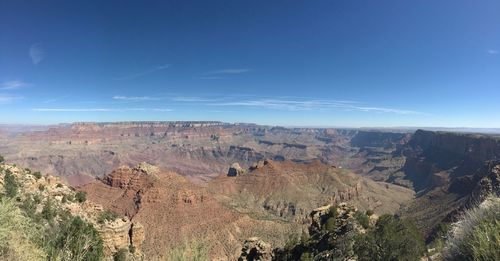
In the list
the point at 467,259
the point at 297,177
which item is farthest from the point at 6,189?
the point at 297,177

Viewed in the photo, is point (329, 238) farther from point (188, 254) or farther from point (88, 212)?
point (88, 212)

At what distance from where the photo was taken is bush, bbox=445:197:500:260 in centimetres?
959

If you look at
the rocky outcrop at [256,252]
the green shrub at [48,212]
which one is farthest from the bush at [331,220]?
the green shrub at [48,212]

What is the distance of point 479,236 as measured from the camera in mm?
9766

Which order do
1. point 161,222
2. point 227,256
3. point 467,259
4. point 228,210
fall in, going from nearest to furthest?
1. point 467,259
2. point 227,256
3. point 161,222
4. point 228,210

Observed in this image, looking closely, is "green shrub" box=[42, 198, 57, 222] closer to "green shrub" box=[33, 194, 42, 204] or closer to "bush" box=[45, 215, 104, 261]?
"green shrub" box=[33, 194, 42, 204]

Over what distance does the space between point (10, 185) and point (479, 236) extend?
32660mm

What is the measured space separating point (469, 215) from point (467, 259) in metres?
2.18

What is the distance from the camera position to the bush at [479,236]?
9594 mm

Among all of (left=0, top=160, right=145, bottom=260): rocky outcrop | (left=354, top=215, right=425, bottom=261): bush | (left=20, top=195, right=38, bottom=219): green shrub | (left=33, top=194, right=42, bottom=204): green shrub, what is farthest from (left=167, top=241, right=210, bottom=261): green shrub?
(left=33, top=194, right=42, bottom=204): green shrub

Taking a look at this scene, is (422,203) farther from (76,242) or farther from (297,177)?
(76,242)

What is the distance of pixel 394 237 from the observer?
75.4ft

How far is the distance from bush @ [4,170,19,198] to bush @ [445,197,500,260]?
2789 centimetres

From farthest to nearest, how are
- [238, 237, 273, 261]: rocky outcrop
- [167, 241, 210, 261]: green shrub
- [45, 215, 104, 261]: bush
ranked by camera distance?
[238, 237, 273, 261]: rocky outcrop, [167, 241, 210, 261]: green shrub, [45, 215, 104, 261]: bush
